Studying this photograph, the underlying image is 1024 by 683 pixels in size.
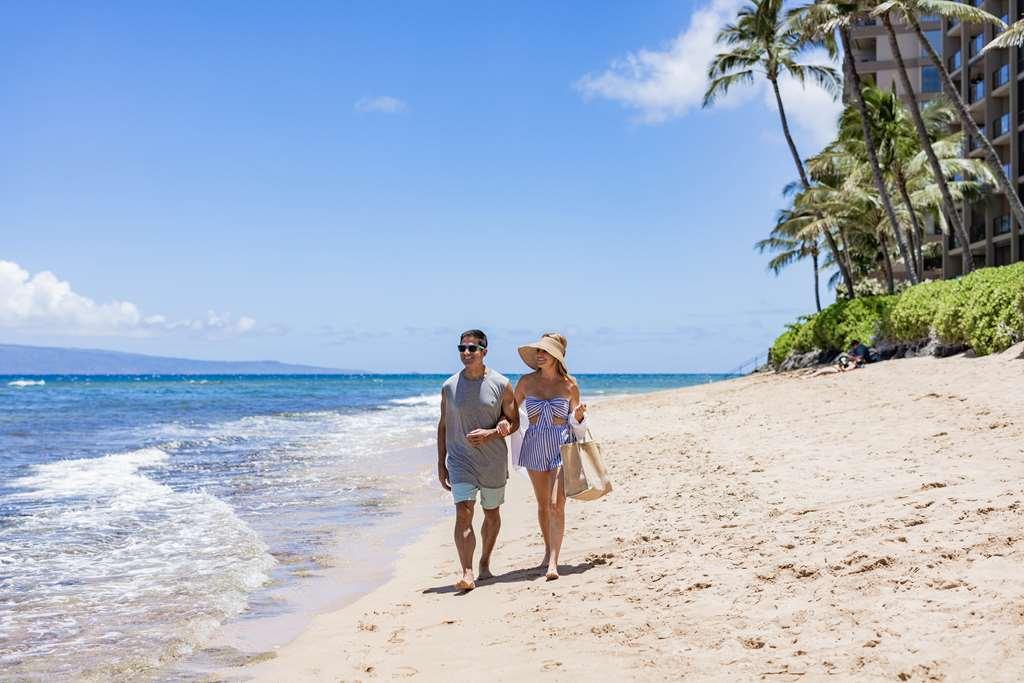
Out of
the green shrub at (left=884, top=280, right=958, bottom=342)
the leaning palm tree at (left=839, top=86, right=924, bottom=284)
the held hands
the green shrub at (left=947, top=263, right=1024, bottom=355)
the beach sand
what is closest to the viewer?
the beach sand

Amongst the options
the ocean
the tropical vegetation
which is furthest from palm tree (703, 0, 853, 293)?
the ocean

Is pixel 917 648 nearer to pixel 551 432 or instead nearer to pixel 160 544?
pixel 551 432

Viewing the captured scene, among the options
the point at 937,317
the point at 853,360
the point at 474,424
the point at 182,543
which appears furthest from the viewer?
the point at 853,360

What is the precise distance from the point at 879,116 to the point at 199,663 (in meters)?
30.7

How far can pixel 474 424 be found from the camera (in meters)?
6.18

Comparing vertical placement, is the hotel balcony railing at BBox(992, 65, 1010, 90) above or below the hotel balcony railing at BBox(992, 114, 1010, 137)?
above

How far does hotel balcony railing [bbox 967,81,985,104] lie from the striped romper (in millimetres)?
45124

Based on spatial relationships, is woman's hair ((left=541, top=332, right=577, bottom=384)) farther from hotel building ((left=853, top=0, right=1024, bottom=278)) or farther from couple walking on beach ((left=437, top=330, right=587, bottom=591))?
hotel building ((left=853, top=0, right=1024, bottom=278))

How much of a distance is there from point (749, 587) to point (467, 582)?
201cm

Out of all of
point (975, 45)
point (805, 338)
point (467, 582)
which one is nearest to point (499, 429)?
point (467, 582)

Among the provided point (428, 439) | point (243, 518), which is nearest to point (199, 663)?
point (243, 518)

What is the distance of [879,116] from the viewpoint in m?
30.7

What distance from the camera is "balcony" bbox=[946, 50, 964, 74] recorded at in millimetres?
46422

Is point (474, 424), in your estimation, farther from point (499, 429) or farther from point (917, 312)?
point (917, 312)
